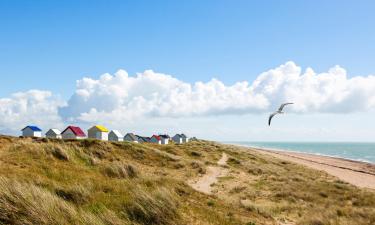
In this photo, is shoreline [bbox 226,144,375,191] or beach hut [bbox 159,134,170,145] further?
beach hut [bbox 159,134,170,145]

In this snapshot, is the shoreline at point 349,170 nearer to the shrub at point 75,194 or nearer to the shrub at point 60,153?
the shrub at point 60,153

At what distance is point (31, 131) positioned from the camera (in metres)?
58.4

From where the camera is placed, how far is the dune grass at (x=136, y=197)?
9.78m

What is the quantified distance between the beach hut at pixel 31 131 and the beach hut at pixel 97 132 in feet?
33.2

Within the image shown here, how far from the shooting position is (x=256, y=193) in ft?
83.8

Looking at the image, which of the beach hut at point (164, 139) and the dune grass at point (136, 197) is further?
the beach hut at point (164, 139)

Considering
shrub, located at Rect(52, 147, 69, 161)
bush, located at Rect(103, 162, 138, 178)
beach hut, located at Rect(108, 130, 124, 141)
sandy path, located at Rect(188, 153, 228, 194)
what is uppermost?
beach hut, located at Rect(108, 130, 124, 141)

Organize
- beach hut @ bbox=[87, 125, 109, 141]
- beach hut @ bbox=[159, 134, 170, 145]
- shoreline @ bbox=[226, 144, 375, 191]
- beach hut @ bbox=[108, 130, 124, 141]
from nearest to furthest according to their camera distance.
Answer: shoreline @ bbox=[226, 144, 375, 191], beach hut @ bbox=[87, 125, 109, 141], beach hut @ bbox=[108, 130, 124, 141], beach hut @ bbox=[159, 134, 170, 145]

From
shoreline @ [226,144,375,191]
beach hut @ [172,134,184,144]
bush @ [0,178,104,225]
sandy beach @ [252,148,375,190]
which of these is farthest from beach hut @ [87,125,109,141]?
bush @ [0,178,104,225]

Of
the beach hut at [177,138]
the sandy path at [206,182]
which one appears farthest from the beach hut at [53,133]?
the beach hut at [177,138]

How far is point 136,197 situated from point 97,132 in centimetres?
5608

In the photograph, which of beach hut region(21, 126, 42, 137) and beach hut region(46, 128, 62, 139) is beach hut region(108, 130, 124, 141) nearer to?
beach hut region(46, 128, 62, 139)

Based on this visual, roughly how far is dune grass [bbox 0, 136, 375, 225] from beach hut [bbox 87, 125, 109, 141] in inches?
1229

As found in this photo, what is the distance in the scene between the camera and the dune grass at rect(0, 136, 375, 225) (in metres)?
9.78
